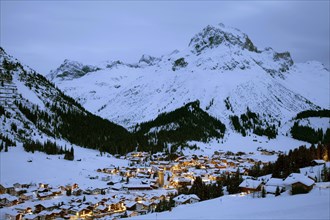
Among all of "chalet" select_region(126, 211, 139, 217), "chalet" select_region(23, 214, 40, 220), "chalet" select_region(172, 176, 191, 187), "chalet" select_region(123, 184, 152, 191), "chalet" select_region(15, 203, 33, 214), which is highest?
"chalet" select_region(172, 176, 191, 187)

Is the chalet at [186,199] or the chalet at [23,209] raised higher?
the chalet at [186,199]

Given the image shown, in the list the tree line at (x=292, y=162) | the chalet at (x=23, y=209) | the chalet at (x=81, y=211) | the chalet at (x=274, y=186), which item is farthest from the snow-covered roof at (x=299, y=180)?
the chalet at (x=23, y=209)

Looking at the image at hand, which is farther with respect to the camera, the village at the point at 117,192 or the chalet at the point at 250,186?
the village at the point at 117,192

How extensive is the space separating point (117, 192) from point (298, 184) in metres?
45.5

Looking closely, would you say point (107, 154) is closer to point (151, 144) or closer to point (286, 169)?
point (151, 144)

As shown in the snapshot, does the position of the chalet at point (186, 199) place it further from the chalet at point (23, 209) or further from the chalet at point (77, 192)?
the chalet at point (77, 192)

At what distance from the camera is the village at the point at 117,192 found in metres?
54.0

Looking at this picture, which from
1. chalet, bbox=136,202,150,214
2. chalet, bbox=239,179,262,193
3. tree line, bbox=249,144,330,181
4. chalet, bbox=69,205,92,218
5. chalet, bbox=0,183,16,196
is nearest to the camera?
chalet, bbox=239,179,262,193

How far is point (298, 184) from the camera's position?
140 ft

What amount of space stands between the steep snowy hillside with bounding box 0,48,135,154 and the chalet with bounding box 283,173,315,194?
8541cm

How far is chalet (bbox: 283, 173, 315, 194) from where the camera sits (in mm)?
40906

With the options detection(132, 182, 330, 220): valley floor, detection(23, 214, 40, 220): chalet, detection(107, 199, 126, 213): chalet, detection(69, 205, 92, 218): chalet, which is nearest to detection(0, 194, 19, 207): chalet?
detection(23, 214, 40, 220): chalet

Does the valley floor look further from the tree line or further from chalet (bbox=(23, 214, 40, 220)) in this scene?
the tree line

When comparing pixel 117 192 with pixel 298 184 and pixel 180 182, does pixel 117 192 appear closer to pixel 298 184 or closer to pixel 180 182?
pixel 180 182
